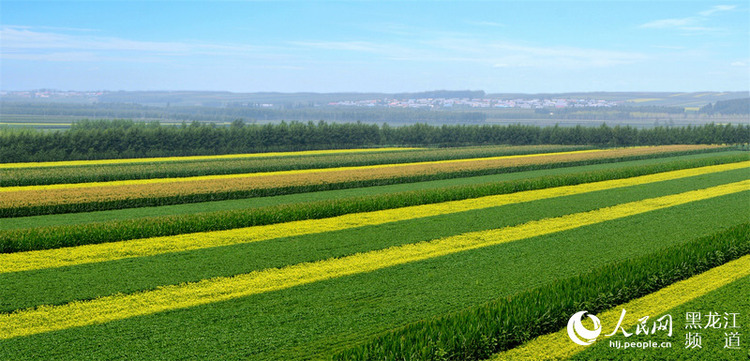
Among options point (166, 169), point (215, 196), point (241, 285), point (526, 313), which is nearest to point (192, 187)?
point (215, 196)

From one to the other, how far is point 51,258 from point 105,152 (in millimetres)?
44337

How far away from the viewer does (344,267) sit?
56.4ft

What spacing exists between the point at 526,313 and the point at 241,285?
7.27 meters

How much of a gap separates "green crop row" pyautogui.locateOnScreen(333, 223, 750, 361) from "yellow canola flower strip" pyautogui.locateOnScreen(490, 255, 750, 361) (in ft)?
0.72

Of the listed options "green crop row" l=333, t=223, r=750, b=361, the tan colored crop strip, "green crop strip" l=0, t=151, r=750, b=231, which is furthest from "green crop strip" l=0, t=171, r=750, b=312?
the tan colored crop strip

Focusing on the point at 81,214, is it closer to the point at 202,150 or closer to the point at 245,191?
the point at 245,191

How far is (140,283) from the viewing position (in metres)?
15.6

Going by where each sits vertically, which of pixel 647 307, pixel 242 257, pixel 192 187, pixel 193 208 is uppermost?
pixel 192 187

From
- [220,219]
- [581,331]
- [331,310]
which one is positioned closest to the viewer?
[581,331]

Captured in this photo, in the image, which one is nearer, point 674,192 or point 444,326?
point 444,326

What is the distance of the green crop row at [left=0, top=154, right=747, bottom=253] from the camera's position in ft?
65.3

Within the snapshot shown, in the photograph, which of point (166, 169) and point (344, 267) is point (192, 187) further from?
point (344, 267)

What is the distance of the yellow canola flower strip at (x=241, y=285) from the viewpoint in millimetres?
12898

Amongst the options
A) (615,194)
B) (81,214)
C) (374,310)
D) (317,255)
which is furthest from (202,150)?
(374,310)
